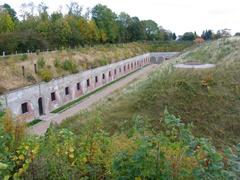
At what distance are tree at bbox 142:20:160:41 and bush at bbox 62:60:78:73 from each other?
43.1 meters

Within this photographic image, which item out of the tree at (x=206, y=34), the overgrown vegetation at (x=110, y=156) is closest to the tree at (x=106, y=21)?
the tree at (x=206, y=34)

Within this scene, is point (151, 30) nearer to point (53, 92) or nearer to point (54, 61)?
point (54, 61)

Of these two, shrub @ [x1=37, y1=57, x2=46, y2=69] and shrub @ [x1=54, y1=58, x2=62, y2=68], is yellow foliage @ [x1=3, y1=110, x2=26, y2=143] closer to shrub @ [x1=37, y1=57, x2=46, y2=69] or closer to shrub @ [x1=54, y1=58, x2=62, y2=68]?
shrub @ [x1=37, y1=57, x2=46, y2=69]

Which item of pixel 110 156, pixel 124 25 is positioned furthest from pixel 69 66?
pixel 124 25

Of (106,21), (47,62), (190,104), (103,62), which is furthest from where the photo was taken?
(106,21)

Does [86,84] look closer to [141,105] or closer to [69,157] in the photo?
[141,105]

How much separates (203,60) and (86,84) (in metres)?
11.7

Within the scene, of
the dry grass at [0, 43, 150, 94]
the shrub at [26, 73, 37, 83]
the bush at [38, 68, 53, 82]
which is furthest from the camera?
the bush at [38, 68, 53, 82]

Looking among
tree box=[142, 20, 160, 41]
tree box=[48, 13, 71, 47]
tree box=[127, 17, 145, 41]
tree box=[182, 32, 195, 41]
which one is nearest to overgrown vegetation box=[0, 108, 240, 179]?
tree box=[48, 13, 71, 47]

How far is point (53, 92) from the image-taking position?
24.4 meters

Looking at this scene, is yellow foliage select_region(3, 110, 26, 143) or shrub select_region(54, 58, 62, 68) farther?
shrub select_region(54, 58, 62, 68)

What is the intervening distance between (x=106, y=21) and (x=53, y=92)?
32.5 metres

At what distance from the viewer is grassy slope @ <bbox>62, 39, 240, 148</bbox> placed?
45.2 ft

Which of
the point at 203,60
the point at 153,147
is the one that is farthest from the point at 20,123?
the point at 203,60
